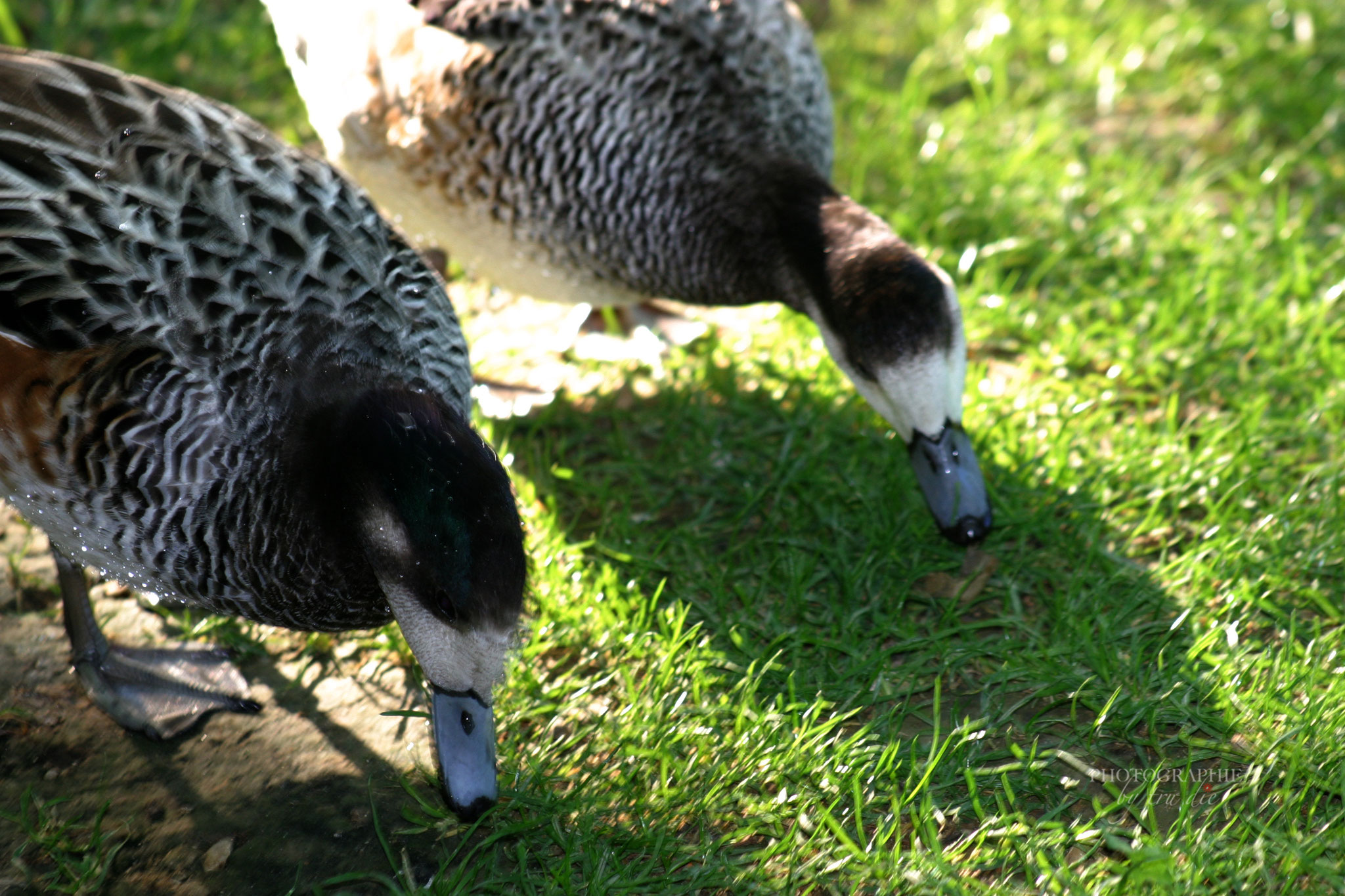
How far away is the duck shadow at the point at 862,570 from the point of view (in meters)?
3.03

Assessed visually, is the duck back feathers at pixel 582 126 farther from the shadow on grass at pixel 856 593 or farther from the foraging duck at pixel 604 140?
the shadow on grass at pixel 856 593

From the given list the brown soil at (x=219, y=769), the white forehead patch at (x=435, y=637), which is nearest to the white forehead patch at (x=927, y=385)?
the white forehead patch at (x=435, y=637)

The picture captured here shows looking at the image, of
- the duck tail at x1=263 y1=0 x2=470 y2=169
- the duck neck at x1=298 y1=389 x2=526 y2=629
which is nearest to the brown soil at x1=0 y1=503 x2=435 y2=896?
the duck neck at x1=298 y1=389 x2=526 y2=629

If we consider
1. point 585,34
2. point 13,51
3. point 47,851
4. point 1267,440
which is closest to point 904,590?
point 1267,440

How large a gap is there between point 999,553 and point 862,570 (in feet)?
1.38

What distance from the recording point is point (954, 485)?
134 inches

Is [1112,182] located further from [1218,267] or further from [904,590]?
[904,590]

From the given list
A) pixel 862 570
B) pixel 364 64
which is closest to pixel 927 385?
pixel 862 570

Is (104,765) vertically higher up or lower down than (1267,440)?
lower down

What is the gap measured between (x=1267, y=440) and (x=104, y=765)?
3472 millimetres

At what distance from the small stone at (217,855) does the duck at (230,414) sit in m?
0.51

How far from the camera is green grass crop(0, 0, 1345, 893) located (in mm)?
2725

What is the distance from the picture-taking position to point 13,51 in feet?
10.1

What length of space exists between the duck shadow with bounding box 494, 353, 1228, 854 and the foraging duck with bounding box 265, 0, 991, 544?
0.37 meters
